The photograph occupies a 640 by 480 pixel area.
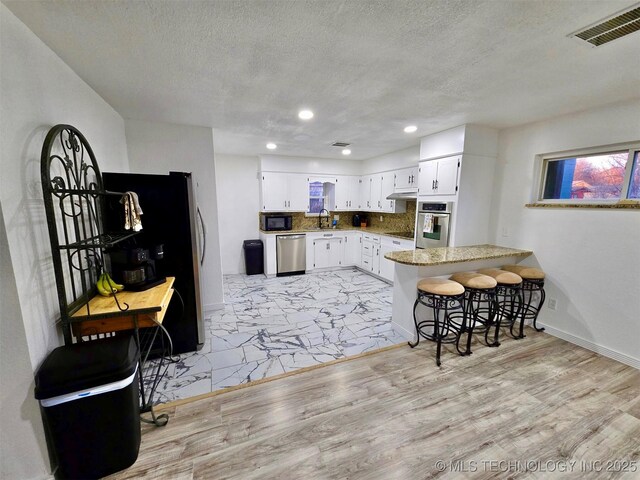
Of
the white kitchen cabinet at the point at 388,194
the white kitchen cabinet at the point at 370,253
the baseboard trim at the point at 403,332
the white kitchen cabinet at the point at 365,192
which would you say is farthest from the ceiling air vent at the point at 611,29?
the white kitchen cabinet at the point at 365,192

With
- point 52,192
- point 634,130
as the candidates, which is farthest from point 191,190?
point 634,130

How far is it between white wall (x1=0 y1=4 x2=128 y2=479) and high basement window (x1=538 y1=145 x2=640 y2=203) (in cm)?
459

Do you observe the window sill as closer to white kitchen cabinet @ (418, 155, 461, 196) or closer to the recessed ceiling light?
white kitchen cabinet @ (418, 155, 461, 196)

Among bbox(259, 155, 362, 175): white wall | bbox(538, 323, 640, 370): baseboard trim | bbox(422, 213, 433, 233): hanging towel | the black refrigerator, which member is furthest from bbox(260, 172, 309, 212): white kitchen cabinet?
bbox(538, 323, 640, 370): baseboard trim

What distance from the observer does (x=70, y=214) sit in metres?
1.84

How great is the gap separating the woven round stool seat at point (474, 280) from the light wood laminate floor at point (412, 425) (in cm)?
74

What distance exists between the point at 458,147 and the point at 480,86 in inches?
47.4

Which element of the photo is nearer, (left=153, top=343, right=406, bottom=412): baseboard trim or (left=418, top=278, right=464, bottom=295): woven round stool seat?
(left=153, top=343, right=406, bottom=412): baseboard trim

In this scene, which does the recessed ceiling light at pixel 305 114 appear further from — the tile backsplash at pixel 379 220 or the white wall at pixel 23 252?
the tile backsplash at pixel 379 220

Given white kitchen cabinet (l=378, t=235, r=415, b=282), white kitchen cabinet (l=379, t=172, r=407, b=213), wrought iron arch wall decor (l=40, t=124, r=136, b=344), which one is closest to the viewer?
wrought iron arch wall decor (l=40, t=124, r=136, b=344)

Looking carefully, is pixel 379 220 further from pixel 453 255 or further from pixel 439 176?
pixel 453 255

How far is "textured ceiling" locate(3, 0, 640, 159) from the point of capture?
4.38 feet

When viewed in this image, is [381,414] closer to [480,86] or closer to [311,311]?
[311,311]

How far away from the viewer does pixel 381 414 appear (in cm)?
191
